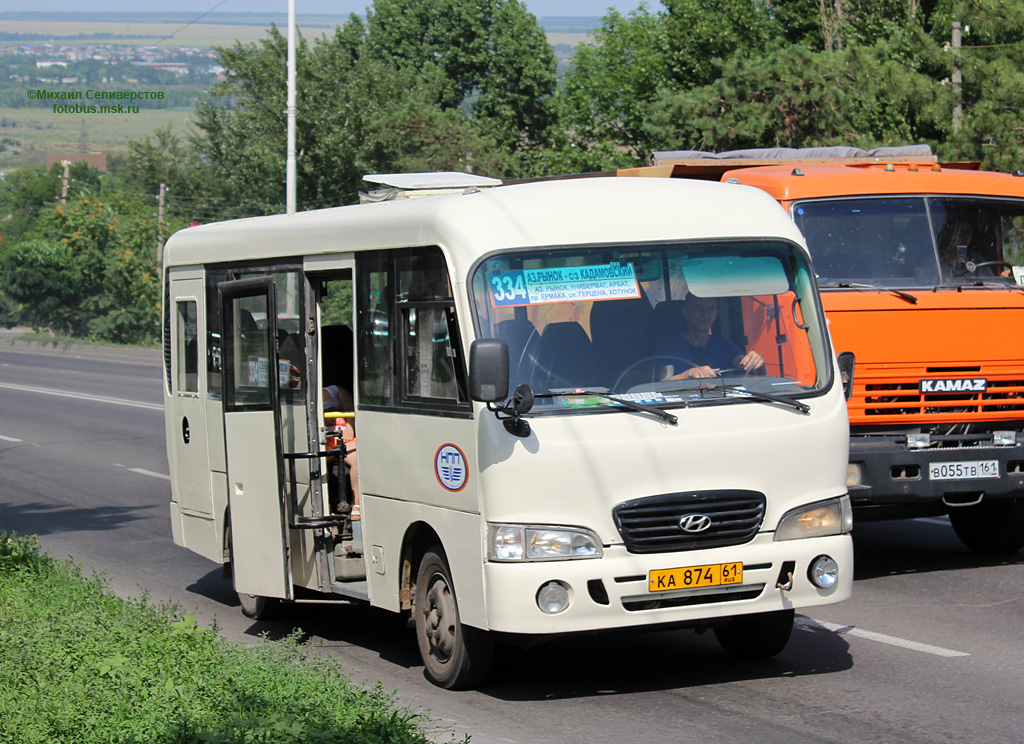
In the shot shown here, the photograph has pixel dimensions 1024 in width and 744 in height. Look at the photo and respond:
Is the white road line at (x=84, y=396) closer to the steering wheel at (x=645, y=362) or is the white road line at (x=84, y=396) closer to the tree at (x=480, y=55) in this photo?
the steering wheel at (x=645, y=362)

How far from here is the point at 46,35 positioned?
194 metres

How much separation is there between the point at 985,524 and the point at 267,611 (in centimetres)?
549

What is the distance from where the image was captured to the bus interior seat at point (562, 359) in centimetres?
668

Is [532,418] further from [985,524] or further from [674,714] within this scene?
[985,524]

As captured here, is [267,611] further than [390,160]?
No

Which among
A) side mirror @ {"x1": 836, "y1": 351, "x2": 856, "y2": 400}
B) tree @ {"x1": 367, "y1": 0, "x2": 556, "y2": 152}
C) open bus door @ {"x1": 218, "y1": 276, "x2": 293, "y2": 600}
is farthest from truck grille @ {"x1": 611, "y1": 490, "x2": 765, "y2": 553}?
tree @ {"x1": 367, "y1": 0, "x2": 556, "y2": 152}

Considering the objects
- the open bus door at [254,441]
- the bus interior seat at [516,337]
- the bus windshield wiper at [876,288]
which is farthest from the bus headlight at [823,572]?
the open bus door at [254,441]

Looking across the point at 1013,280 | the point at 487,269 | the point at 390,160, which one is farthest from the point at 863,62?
the point at 390,160

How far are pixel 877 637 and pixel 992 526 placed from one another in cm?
316

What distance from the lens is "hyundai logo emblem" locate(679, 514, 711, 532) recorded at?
6590mm

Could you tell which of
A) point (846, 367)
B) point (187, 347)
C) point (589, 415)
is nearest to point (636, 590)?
point (589, 415)

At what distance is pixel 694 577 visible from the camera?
657 centimetres

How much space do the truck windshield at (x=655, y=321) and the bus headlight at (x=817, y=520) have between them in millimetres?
587

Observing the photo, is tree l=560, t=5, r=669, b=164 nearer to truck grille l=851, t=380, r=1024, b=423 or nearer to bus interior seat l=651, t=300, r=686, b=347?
truck grille l=851, t=380, r=1024, b=423
